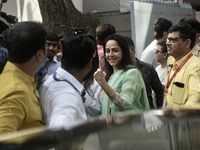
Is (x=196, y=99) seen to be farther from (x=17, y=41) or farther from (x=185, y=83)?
(x=17, y=41)

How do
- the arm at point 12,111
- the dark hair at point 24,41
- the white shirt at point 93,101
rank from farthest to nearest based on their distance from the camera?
the white shirt at point 93,101 < the dark hair at point 24,41 < the arm at point 12,111

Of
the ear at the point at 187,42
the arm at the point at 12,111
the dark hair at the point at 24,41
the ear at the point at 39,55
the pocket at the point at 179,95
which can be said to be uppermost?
the dark hair at the point at 24,41

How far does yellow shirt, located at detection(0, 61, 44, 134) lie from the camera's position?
59.2 inches

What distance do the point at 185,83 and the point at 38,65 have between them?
170 cm

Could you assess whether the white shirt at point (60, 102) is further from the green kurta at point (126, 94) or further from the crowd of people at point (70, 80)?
the green kurta at point (126, 94)

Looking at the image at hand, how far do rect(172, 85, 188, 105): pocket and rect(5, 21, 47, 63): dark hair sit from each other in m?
1.70

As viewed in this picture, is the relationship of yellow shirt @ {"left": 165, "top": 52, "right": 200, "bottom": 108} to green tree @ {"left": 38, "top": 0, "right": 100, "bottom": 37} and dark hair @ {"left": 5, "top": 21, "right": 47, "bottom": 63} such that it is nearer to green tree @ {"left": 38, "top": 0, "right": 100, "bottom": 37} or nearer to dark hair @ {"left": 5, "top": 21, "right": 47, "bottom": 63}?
dark hair @ {"left": 5, "top": 21, "right": 47, "bottom": 63}

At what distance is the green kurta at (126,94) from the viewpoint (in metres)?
2.69

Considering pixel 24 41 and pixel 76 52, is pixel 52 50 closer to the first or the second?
pixel 76 52

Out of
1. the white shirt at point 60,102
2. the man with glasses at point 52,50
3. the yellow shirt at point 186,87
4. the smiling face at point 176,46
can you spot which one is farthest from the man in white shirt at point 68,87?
the man with glasses at point 52,50

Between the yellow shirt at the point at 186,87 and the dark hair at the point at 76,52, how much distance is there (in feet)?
3.85

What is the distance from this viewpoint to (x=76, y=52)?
6.64ft

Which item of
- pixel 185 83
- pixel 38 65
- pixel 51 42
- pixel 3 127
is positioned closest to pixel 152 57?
pixel 51 42

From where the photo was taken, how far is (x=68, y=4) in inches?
315
